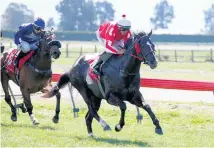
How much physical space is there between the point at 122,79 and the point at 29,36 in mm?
2970

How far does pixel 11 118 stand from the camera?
1166 centimetres

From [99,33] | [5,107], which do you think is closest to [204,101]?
[5,107]

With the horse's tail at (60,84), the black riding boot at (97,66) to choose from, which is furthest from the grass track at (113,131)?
the black riding boot at (97,66)

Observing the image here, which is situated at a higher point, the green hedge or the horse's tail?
the horse's tail

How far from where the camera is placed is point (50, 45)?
10.7m

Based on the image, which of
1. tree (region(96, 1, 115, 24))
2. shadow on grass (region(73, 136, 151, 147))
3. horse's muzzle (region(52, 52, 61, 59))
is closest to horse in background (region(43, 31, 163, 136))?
shadow on grass (region(73, 136, 151, 147))

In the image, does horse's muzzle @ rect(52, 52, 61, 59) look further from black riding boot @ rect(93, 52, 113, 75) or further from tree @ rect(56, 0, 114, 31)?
tree @ rect(56, 0, 114, 31)

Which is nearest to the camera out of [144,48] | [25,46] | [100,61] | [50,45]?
[144,48]

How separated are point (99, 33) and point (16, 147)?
284cm

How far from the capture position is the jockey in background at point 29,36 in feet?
37.4

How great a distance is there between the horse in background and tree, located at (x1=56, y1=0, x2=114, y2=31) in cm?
7254

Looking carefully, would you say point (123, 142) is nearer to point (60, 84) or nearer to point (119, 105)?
point (119, 105)

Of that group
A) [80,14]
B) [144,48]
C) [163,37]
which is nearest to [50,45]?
[144,48]

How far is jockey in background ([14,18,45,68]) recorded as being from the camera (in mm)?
11413
